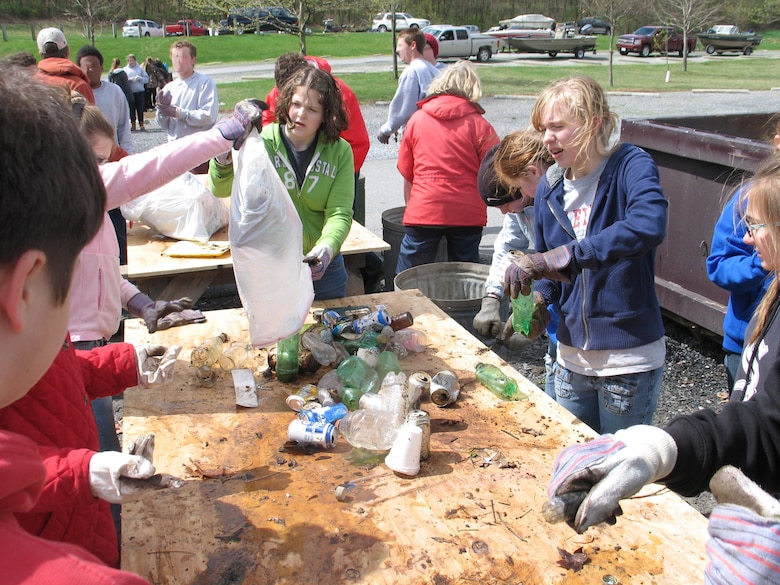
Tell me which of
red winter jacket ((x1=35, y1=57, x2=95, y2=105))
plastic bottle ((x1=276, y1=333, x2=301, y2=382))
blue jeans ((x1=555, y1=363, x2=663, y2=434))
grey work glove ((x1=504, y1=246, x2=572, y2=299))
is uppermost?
red winter jacket ((x1=35, y1=57, x2=95, y2=105))

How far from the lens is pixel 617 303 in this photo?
2.38 meters

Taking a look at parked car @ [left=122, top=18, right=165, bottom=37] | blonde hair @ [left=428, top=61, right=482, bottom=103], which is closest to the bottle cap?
blonde hair @ [left=428, top=61, right=482, bottom=103]

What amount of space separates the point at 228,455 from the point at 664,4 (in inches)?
1427

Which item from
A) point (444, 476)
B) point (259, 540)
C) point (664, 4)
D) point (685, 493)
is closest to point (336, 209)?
point (444, 476)

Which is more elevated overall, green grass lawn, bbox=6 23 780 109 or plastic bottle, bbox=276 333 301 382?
green grass lawn, bbox=6 23 780 109

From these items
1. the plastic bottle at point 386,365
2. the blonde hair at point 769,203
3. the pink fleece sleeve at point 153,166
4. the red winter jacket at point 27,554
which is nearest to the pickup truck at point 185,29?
the pink fleece sleeve at point 153,166

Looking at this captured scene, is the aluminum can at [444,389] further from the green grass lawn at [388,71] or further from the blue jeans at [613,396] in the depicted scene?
the green grass lawn at [388,71]

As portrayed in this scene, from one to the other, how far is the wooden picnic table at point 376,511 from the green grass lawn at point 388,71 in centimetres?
1400

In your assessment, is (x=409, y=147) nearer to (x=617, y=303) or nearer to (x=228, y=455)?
(x=617, y=303)

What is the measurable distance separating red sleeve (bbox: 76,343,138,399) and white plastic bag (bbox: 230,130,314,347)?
0.59m

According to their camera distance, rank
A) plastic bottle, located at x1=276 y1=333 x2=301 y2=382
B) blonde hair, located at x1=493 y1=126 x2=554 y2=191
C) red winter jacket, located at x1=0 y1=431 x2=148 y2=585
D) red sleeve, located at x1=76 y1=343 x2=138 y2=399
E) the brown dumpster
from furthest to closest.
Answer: the brown dumpster
blonde hair, located at x1=493 y1=126 x2=554 y2=191
plastic bottle, located at x1=276 y1=333 x2=301 y2=382
red sleeve, located at x1=76 y1=343 x2=138 y2=399
red winter jacket, located at x1=0 y1=431 x2=148 y2=585

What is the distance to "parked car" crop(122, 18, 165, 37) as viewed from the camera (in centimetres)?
3631

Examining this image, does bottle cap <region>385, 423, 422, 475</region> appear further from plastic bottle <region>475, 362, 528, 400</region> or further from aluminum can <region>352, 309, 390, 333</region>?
aluminum can <region>352, 309, 390, 333</region>

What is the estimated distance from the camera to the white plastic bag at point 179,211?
14.0ft
